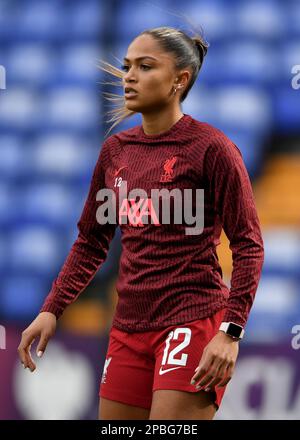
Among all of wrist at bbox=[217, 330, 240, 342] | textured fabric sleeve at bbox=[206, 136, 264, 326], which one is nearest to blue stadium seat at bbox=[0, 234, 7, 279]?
textured fabric sleeve at bbox=[206, 136, 264, 326]

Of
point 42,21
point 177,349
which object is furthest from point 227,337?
point 42,21

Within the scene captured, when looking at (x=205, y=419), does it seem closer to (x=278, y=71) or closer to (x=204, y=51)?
(x=204, y=51)

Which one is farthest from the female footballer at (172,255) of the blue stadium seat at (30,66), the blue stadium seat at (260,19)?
the blue stadium seat at (30,66)

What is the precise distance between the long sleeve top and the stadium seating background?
162 centimetres

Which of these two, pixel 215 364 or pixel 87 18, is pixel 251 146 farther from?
pixel 215 364

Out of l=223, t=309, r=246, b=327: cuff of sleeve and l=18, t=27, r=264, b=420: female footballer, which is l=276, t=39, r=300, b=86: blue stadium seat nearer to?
l=18, t=27, r=264, b=420: female footballer

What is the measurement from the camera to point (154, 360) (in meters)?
2.23

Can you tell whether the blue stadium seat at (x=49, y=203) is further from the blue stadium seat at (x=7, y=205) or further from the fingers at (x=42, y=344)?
the fingers at (x=42, y=344)

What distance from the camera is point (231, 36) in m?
4.09

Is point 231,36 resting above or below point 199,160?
above

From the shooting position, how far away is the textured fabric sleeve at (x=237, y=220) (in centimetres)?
211
